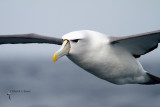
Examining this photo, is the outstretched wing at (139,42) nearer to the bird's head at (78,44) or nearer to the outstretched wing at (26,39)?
the bird's head at (78,44)

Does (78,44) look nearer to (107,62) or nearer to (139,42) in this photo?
(107,62)

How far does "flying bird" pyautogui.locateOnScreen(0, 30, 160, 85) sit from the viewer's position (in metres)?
6.59

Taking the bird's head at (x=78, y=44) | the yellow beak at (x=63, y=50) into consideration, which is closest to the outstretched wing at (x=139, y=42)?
the bird's head at (x=78, y=44)

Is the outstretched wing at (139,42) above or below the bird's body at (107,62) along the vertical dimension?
above

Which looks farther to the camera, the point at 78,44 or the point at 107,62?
the point at 107,62

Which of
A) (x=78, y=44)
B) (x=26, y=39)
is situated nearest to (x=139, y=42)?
(x=78, y=44)

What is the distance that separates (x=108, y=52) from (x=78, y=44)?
1022 millimetres

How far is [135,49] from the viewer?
310 inches

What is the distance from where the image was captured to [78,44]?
658cm

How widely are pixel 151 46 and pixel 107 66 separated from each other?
4.19 feet

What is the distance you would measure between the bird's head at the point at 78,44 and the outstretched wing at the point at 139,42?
0.51 meters

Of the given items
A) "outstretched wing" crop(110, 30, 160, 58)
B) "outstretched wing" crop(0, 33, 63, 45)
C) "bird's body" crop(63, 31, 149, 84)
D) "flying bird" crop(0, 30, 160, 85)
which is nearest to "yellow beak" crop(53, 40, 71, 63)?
"flying bird" crop(0, 30, 160, 85)

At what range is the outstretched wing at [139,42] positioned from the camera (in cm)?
701

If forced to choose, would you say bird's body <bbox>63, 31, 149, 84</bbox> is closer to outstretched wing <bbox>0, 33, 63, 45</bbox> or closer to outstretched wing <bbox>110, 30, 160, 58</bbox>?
outstretched wing <bbox>110, 30, 160, 58</bbox>
